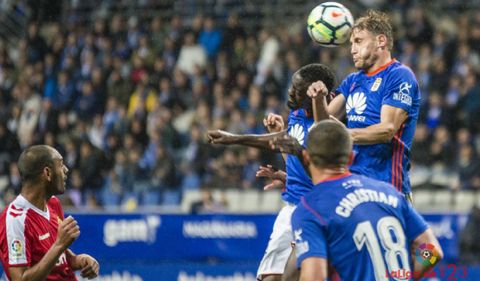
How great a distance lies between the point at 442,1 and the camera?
19.2 metres

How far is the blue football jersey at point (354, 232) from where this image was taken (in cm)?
520

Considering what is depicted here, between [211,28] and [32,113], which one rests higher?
[211,28]

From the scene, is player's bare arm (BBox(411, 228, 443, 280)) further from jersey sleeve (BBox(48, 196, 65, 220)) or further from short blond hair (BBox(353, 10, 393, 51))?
jersey sleeve (BBox(48, 196, 65, 220))

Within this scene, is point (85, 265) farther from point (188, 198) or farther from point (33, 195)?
point (188, 198)

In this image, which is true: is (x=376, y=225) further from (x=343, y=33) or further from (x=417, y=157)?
(x=417, y=157)

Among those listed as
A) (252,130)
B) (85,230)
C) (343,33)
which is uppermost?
(343,33)

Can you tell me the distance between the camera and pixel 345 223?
5.20 m

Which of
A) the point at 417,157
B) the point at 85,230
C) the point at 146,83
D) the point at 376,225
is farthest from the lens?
the point at 146,83

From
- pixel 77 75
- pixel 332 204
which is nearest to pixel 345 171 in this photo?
pixel 332 204

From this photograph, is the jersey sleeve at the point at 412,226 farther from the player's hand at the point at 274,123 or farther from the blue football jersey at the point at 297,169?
the player's hand at the point at 274,123

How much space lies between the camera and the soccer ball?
26.2 feet

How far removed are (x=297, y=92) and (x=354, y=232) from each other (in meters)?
2.47

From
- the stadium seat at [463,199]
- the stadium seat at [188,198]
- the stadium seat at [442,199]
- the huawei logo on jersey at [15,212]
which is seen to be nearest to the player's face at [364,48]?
the huawei logo on jersey at [15,212]

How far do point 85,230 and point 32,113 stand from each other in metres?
6.36
